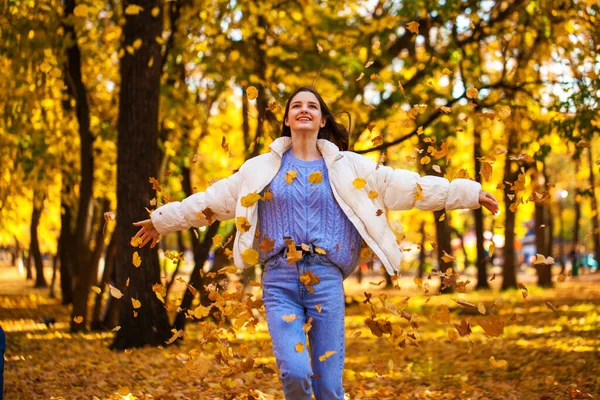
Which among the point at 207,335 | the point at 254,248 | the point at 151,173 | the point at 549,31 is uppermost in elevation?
the point at 549,31

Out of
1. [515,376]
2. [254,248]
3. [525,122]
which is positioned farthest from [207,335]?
[525,122]

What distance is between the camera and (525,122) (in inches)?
576

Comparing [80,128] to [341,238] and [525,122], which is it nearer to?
[525,122]

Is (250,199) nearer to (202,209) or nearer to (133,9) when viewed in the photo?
(202,209)

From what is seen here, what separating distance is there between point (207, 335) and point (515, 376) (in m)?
4.54

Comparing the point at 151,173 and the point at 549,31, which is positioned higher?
the point at 549,31

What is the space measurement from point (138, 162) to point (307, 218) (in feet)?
22.3

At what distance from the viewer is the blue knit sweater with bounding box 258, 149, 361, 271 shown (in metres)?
4.32

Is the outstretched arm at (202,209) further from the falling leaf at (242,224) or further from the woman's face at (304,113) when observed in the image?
the woman's face at (304,113)

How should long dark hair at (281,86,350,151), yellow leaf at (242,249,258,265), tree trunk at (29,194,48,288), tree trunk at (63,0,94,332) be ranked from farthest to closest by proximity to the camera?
tree trunk at (29,194,48,288)
tree trunk at (63,0,94,332)
long dark hair at (281,86,350,151)
yellow leaf at (242,249,258,265)

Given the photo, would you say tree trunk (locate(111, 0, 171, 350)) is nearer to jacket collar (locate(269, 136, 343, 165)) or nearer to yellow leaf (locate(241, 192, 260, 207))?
jacket collar (locate(269, 136, 343, 165))

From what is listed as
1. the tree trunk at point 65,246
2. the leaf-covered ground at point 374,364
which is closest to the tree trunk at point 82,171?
the leaf-covered ground at point 374,364

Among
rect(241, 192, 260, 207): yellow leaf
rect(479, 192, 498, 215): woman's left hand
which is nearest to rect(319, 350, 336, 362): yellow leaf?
rect(241, 192, 260, 207): yellow leaf

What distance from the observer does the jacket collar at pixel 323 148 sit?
4.51 m
